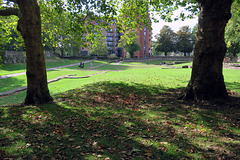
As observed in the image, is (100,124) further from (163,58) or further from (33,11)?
(163,58)

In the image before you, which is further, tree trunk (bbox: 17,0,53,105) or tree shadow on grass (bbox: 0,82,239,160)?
tree trunk (bbox: 17,0,53,105)

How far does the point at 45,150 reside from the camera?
12.3 feet

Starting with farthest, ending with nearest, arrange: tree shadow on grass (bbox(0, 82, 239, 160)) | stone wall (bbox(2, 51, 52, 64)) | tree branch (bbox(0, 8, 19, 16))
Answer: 1. stone wall (bbox(2, 51, 52, 64))
2. tree branch (bbox(0, 8, 19, 16))
3. tree shadow on grass (bbox(0, 82, 239, 160))

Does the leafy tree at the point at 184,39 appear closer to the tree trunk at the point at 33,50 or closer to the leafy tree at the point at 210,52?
the leafy tree at the point at 210,52

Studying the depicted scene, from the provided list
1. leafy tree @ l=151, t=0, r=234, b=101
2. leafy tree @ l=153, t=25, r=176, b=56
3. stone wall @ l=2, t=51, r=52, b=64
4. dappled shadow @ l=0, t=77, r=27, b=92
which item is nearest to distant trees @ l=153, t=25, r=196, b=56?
leafy tree @ l=153, t=25, r=176, b=56

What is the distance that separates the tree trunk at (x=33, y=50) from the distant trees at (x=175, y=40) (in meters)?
74.2

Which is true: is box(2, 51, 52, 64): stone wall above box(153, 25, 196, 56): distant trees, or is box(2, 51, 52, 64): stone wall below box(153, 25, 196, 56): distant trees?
below

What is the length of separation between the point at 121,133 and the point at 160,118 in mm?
1721

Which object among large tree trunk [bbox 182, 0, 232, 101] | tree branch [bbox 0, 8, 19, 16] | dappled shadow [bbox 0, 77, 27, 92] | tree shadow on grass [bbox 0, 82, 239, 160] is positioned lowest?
dappled shadow [bbox 0, 77, 27, 92]

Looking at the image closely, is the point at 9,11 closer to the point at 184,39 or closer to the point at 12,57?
A: the point at 12,57

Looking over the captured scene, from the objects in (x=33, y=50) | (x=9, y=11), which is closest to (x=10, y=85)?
(x=9, y=11)

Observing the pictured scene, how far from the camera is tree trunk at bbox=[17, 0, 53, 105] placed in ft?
23.3

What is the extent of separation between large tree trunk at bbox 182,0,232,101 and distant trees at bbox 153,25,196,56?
73.3 m

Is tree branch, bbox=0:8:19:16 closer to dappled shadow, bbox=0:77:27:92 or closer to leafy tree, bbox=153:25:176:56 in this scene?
dappled shadow, bbox=0:77:27:92
